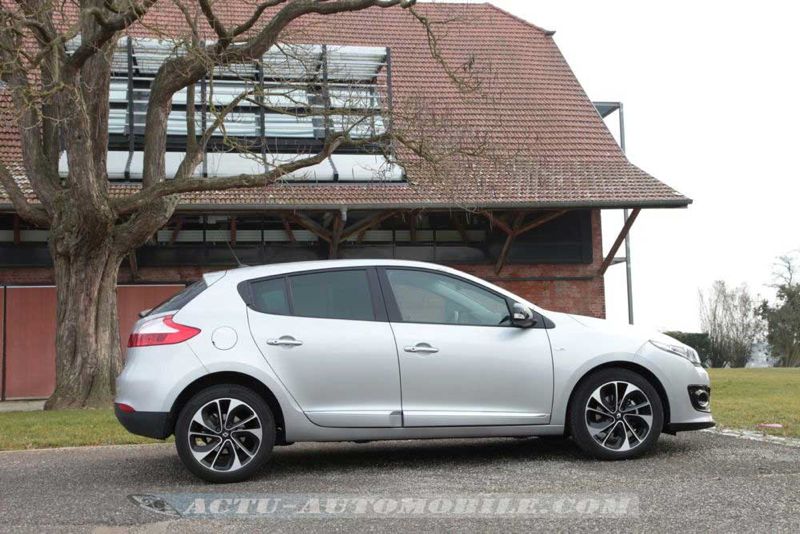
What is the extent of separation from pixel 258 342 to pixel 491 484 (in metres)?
1.85

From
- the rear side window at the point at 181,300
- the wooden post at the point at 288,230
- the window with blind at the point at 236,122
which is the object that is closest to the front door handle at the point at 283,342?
the rear side window at the point at 181,300

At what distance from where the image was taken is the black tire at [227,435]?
6.03 m

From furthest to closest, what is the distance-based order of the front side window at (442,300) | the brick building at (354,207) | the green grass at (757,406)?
1. the brick building at (354,207)
2. the green grass at (757,406)
3. the front side window at (442,300)

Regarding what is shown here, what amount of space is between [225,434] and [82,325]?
8.08 meters

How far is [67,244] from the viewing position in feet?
43.1

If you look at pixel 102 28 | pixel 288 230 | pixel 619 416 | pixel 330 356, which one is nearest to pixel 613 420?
pixel 619 416

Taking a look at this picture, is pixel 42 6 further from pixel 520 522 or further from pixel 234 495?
pixel 520 522

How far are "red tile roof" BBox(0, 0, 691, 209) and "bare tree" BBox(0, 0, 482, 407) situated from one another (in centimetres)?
106

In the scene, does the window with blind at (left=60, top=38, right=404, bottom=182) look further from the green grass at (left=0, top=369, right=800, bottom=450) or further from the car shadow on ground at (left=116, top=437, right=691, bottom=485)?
the car shadow on ground at (left=116, top=437, right=691, bottom=485)

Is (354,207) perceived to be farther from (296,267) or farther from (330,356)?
(330,356)

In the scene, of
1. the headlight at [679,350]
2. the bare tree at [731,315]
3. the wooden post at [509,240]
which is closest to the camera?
the headlight at [679,350]

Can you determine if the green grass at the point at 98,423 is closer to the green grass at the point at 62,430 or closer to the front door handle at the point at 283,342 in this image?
the green grass at the point at 62,430

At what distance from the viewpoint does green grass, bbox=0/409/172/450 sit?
27.9ft

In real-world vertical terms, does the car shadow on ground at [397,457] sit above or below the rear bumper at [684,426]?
below
